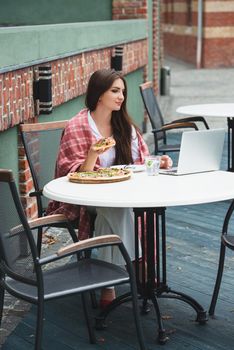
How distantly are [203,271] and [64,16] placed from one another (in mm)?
8134

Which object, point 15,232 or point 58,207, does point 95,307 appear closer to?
point 58,207

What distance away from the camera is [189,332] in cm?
490

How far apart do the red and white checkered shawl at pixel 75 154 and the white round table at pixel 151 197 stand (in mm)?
287

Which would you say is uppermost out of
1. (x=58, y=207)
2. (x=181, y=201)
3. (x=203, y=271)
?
(x=181, y=201)

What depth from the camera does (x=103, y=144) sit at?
4.97m

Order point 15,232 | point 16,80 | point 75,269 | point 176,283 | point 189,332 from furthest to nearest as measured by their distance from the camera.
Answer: point 16,80 < point 176,283 < point 189,332 < point 75,269 < point 15,232

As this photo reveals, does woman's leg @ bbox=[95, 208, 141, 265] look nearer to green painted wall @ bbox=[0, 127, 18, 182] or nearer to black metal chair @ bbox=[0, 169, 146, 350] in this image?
black metal chair @ bbox=[0, 169, 146, 350]

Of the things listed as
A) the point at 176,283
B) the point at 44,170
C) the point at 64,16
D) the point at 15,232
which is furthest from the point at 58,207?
the point at 64,16

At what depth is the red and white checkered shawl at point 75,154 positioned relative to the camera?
5332mm

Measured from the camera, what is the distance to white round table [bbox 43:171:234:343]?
14.6 feet

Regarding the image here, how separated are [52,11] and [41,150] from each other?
26.0 feet

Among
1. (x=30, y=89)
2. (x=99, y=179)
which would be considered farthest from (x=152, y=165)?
(x=30, y=89)

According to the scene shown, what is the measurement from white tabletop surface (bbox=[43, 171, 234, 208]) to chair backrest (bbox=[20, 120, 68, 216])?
648mm

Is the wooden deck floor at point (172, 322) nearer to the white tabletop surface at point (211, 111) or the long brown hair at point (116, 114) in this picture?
the long brown hair at point (116, 114)
